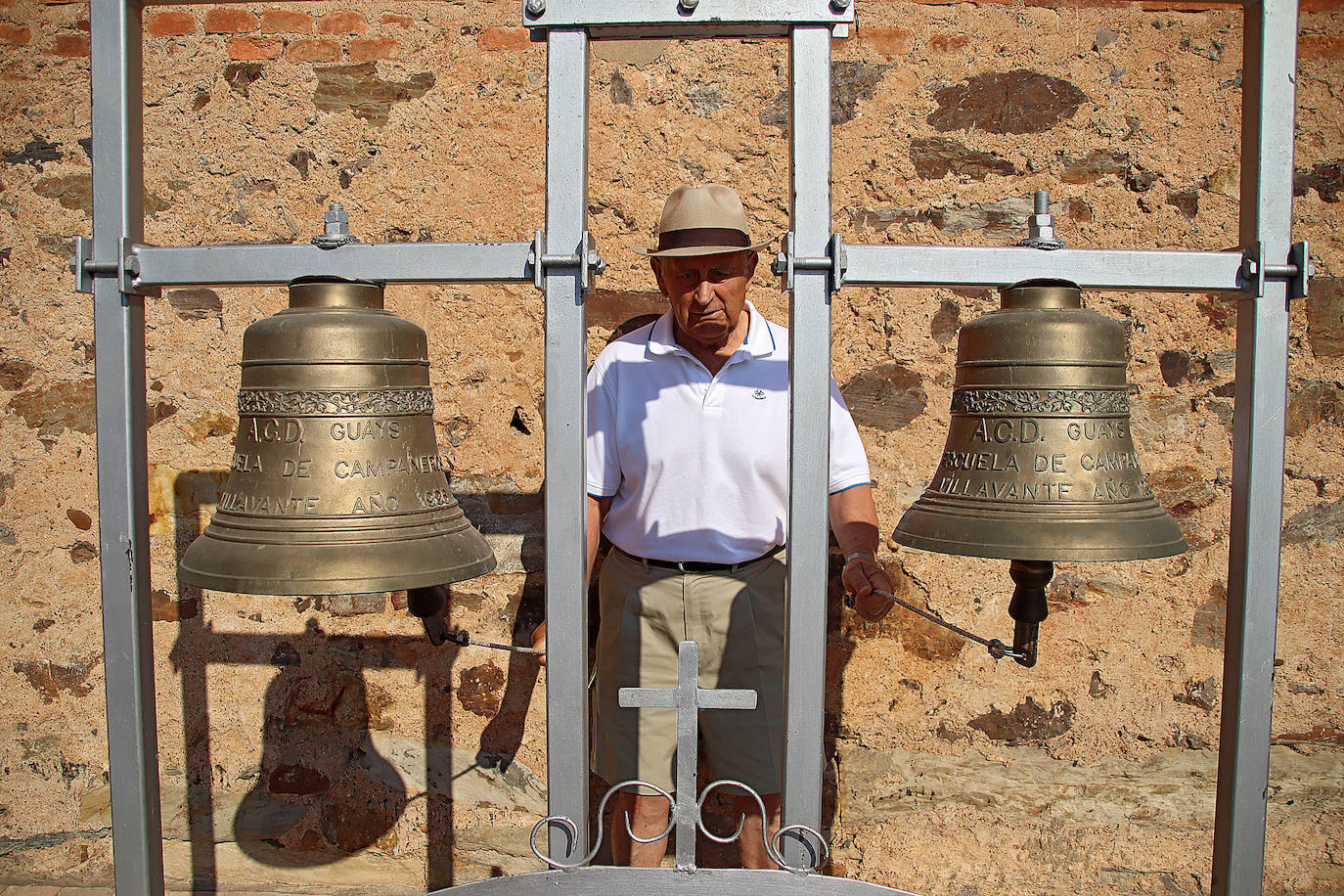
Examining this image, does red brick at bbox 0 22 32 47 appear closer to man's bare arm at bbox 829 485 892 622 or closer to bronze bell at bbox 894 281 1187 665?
man's bare arm at bbox 829 485 892 622

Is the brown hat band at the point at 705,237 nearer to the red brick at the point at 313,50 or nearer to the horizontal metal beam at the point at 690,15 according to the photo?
the horizontal metal beam at the point at 690,15

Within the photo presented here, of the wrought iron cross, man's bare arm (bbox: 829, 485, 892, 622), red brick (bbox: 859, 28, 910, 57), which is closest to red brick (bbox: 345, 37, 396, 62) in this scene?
red brick (bbox: 859, 28, 910, 57)

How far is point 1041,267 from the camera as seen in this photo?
1.37 meters

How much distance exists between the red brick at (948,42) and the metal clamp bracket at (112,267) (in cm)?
198

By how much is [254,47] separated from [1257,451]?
2555mm

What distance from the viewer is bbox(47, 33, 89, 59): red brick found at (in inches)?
101

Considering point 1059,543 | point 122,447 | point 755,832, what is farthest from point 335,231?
point 755,832

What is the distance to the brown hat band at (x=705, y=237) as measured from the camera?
209cm

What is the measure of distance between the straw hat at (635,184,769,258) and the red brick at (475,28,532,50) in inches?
29.3

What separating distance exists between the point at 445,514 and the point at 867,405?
1393 millimetres

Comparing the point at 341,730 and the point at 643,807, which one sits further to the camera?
the point at 341,730

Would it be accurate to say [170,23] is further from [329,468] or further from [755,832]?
[755,832]

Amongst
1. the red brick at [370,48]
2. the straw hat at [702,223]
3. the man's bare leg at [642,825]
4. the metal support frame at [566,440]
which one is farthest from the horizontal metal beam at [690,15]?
the man's bare leg at [642,825]

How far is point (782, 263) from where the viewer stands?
Answer: 1354 mm
